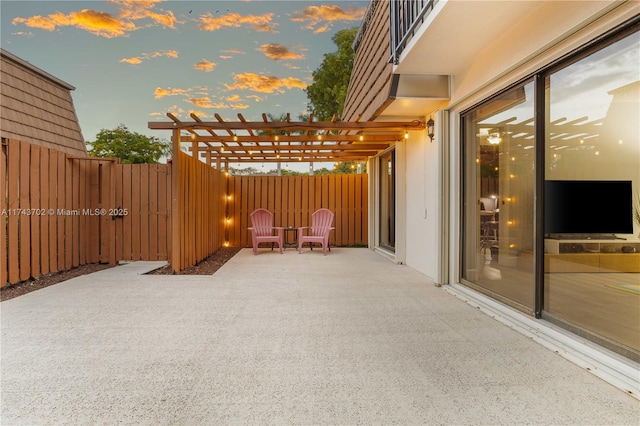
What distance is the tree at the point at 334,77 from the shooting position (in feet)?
50.0

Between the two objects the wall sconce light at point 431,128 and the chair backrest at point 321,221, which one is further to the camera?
the chair backrest at point 321,221

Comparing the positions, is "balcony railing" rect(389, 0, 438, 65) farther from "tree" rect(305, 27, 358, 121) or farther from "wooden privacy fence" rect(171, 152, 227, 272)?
"tree" rect(305, 27, 358, 121)

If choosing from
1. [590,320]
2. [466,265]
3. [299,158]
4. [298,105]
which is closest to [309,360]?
[590,320]

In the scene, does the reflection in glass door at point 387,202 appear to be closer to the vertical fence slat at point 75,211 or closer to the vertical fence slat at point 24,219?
the vertical fence slat at point 75,211

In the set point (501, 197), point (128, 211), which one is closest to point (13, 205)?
point (128, 211)

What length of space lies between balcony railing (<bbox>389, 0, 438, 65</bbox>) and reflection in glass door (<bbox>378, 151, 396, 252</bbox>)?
325cm

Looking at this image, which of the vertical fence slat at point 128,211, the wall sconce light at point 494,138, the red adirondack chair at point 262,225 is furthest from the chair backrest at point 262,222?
the wall sconce light at point 494,138

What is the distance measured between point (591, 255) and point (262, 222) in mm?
6547

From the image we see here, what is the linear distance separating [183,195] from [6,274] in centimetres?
243

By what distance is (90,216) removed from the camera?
6098mm

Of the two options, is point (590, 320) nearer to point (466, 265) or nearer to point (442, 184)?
point (466, 265)

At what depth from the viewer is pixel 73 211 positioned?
5.62 meters

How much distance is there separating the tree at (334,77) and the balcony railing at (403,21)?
10.4 metres

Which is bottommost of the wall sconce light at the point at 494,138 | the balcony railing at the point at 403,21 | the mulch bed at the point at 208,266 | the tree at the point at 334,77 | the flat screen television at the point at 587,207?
the mulch bed at the point at 208,266
